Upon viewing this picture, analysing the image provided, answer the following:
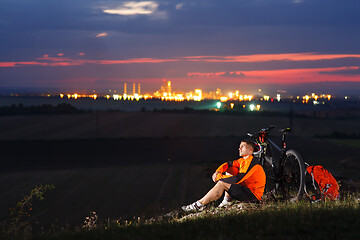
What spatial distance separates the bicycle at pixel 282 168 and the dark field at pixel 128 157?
4540mm

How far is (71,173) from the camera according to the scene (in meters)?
33.7

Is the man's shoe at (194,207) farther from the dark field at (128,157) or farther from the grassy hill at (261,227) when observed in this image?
the dark field at (128,157)

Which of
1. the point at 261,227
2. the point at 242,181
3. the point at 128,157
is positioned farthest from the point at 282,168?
the point at 128,157

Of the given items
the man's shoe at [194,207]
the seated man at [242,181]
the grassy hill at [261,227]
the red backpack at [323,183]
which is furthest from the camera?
the red backpack at [323,183]

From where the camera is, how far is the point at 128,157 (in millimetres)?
43688

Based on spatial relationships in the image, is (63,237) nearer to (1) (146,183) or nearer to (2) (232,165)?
(2) (232,165)

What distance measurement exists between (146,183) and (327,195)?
1931 centimetres

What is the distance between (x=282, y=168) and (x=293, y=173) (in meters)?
0.38

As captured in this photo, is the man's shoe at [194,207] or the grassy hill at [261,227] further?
the man's shoe at [194,207]

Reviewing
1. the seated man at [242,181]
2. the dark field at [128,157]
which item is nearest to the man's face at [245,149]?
the seated man at [242,181]

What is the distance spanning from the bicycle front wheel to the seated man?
2.27ft

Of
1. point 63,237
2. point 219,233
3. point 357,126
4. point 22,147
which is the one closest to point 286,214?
point 219,233

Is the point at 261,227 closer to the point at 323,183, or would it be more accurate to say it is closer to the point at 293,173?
the point at 293,173

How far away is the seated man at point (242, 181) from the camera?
8344 mm
